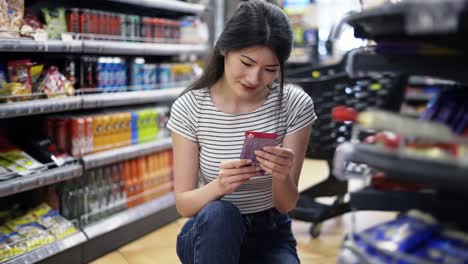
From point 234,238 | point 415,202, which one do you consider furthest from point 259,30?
point 415,202

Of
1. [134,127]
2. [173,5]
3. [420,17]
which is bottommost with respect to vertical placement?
[134,127]

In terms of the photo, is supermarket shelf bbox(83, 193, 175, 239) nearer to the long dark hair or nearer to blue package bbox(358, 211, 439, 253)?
the long dark hair

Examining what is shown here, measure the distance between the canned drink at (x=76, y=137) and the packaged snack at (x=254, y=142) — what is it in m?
1.55

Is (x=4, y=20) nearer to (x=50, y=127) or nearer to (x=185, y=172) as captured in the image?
(x=50, y=127)

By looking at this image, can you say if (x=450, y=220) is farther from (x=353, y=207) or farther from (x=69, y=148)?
(x=69, y=148)

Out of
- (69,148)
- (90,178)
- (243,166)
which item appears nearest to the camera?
(243,166)

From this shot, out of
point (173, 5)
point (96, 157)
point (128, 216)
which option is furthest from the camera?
point (173, 5)

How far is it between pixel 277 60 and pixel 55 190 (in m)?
1.78

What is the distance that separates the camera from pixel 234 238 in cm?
169

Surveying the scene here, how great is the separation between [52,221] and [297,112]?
1.58m

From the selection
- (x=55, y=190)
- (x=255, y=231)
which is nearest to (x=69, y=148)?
(x=55, y=190)

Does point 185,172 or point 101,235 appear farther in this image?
point 101,235

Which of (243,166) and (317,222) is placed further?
(317,222)

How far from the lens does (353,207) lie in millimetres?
1225
